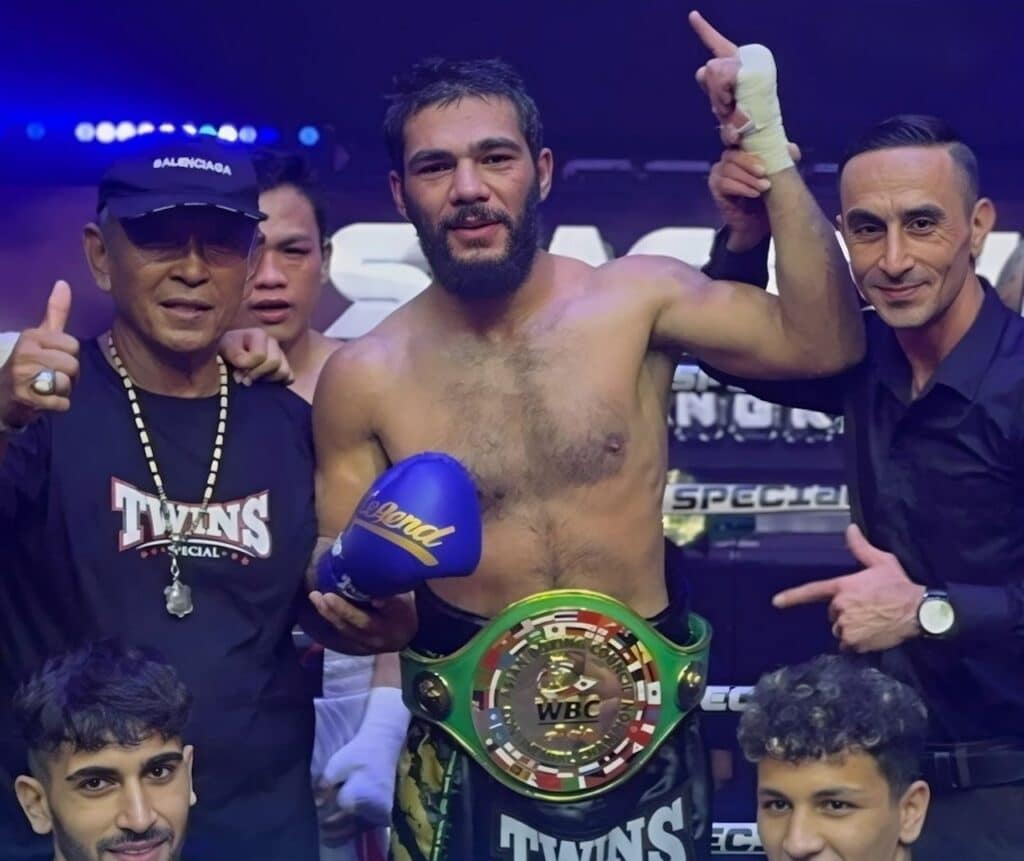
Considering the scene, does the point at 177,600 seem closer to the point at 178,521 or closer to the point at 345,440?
the point at 178,521

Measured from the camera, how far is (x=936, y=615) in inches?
90.7

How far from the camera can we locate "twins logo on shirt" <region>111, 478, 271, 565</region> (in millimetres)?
2398

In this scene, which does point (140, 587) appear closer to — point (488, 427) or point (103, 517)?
point (103, 517)

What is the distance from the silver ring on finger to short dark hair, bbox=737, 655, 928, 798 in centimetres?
90

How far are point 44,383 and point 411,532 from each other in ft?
1.46

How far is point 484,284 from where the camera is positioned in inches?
98.7

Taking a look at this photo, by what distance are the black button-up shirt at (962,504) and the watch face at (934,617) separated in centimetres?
3

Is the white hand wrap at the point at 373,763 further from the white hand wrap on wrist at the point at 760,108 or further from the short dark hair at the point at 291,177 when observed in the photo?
the white hand wrap on wrist at the point at 760,108

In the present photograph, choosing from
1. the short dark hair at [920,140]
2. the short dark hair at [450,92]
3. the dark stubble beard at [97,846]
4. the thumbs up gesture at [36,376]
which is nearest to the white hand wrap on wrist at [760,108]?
the short dark hair at [920,140]

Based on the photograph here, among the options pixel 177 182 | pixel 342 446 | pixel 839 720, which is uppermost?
pixel 177 182

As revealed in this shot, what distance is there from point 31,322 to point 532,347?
156 cm

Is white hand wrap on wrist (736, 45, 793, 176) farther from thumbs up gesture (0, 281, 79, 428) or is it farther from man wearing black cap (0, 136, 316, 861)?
thumbs up gesture (0, 281, 79, 428)

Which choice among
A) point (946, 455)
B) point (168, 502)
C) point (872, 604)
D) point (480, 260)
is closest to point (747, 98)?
point (480, 260)

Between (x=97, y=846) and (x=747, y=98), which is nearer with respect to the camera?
(x=97, y=846)
